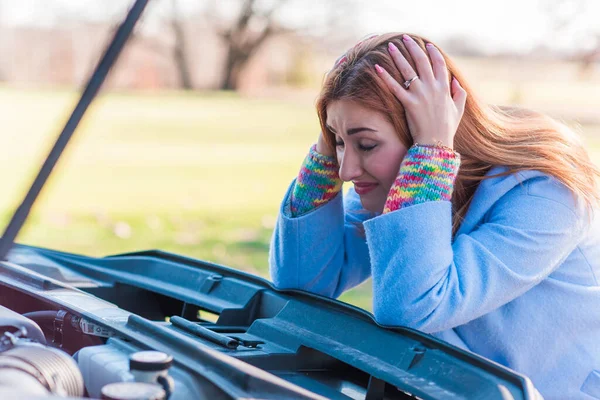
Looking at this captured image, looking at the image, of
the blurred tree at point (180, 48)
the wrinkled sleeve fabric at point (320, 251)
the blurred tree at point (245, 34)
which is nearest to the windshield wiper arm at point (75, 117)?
the wrinkled sleeve fabric at point (320, 251)

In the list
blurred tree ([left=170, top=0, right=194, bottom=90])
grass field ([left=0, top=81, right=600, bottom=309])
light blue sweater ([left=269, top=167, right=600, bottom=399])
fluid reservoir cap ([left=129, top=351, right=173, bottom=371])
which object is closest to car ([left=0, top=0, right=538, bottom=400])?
fluid reservoir cap ([left=129, top=351, right=173, bottom=371])

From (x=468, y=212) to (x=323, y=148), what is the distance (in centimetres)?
44

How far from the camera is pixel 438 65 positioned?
6.24ft

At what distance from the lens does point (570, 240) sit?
70.8 inches

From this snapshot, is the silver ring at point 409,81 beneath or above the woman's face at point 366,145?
above

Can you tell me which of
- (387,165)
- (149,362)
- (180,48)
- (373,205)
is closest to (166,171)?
(180,48)

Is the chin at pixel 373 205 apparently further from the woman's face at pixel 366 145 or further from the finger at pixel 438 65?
the finger at pixel 438 65

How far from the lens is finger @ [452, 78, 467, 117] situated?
1.90 metres

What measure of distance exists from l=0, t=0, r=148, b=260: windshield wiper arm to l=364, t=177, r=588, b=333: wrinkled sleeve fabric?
0.70m

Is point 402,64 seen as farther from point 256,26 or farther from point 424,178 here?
point 256,26

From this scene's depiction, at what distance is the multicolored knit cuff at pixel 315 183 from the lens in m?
2.17

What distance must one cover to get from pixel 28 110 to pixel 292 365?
39.0 feet

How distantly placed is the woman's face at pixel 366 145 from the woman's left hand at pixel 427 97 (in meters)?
0.06

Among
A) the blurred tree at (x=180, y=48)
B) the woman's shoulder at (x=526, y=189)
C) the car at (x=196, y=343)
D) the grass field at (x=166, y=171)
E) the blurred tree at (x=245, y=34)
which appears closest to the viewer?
the car at (x=196, y=343)
